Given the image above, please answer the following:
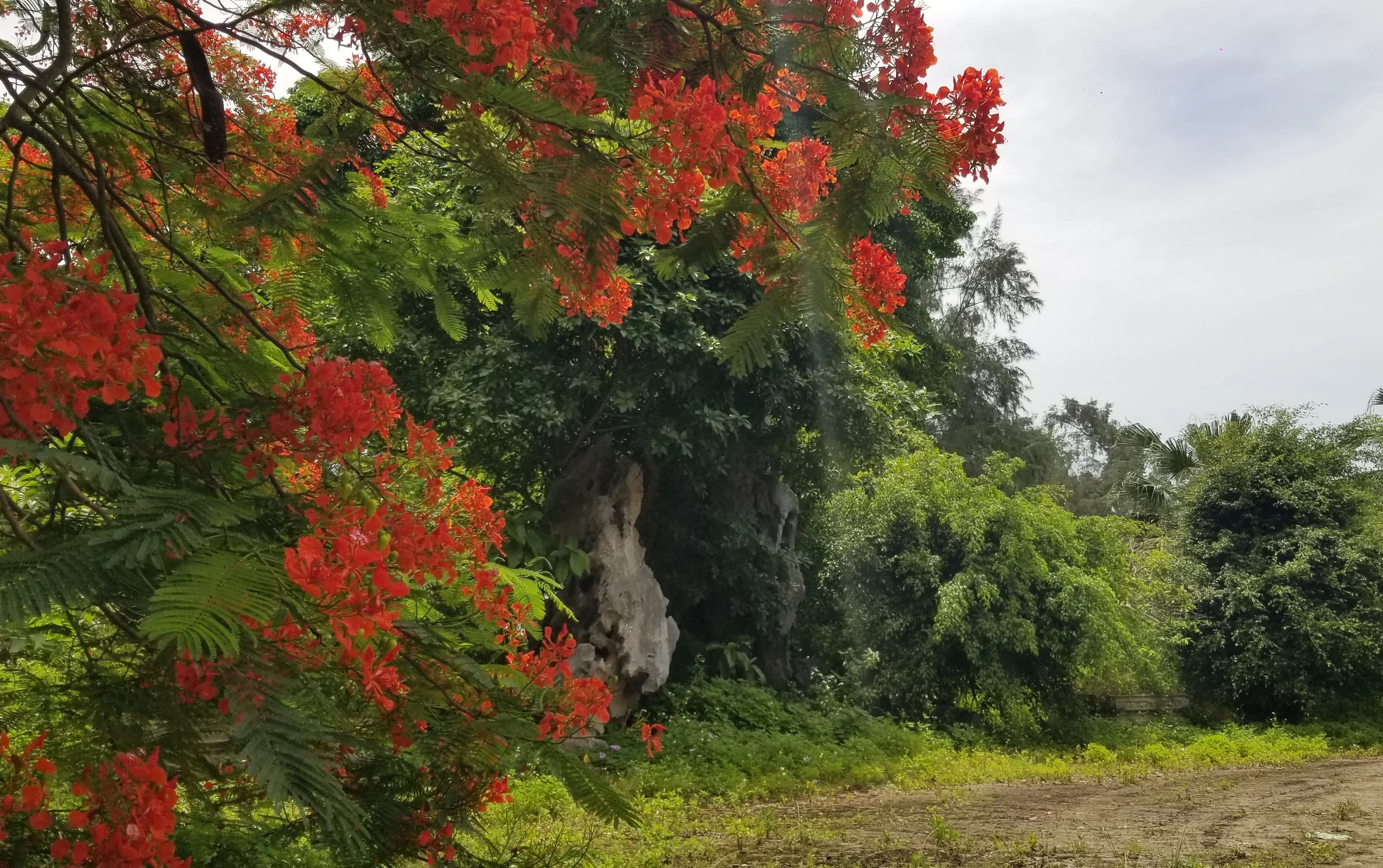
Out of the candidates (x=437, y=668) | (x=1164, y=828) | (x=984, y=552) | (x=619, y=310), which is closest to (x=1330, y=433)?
(x=984, y=552)

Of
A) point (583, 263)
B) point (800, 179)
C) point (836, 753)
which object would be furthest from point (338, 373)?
point (836, 753)

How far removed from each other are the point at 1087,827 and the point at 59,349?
5028 mm

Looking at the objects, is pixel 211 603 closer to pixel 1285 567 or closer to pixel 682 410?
pixel 682 410

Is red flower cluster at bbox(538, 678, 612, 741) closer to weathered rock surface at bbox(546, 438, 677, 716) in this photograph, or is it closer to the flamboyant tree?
the flamboyant tree

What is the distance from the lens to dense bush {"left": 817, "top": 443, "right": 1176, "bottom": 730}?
31.6 ft

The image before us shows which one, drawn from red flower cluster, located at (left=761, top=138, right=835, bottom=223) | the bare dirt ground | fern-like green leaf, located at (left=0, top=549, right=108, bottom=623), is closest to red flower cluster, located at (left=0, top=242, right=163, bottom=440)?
fern-like green leaf, located at (left=0, top=549, right=108, bottom=623)

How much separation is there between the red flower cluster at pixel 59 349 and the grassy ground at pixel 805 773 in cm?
118

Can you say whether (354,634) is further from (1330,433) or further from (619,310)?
(1330,433)

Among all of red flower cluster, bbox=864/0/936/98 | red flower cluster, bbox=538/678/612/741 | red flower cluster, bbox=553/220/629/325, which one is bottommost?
red flower cluster, bbox=538/678/612/741

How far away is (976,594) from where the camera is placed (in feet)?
31.8

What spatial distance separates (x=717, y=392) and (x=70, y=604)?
7195 mm

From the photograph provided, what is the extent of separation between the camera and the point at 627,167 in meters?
1.99

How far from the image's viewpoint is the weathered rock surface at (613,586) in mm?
8008

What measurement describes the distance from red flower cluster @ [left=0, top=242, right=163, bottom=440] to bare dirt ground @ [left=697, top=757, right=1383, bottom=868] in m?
3.35
